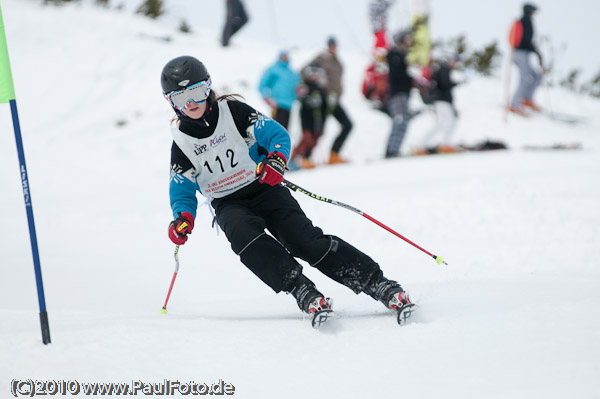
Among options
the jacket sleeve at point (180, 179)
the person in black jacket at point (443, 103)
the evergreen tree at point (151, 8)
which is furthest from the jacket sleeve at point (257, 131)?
the evergreen tree at point (151, 8)

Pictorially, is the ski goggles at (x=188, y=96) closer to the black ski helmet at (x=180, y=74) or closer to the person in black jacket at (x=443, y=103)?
the black ski helmet at (x=180, y=74)

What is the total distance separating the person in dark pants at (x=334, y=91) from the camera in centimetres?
988

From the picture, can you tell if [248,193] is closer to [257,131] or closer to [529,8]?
[257,131]

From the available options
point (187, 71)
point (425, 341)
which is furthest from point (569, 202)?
point (187, 71)

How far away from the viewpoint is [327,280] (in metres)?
4.75

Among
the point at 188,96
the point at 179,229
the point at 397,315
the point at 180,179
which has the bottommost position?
the point at 397,315

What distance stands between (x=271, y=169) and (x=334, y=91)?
23.1ft

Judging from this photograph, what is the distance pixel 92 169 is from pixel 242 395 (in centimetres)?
943

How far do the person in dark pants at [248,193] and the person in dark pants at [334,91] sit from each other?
6.54m

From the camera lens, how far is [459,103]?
14250mm

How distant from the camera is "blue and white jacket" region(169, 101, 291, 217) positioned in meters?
3.32

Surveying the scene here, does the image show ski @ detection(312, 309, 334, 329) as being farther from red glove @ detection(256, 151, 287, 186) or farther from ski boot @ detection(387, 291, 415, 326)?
red glove @ detection(256, 151, 287, 186)

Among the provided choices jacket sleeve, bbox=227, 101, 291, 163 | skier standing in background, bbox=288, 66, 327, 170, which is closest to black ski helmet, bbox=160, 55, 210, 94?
jacket sleeve, bbox=227, 101, 291, 163

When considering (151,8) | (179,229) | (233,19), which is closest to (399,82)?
(179,229)
